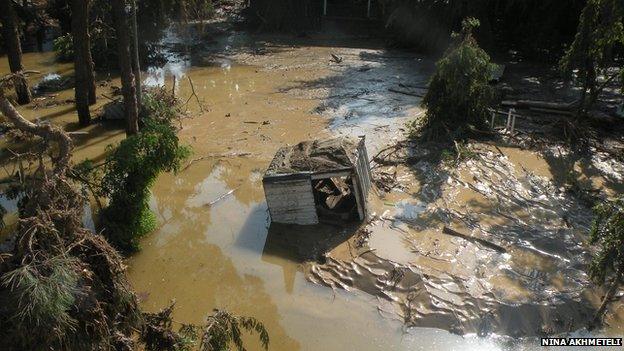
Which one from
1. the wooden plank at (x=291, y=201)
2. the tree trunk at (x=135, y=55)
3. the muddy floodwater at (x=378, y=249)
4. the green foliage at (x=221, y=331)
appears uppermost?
the tree trunk at (x=135, y=55)

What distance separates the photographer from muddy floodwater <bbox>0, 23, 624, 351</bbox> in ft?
21.4

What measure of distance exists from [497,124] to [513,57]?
28.0 ft

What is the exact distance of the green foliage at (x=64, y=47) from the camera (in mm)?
16266

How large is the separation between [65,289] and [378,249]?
4939mm

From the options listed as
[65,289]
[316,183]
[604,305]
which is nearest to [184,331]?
[65,289]

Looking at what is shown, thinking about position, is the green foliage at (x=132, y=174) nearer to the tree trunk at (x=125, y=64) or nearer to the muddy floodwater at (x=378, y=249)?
the muddy floodwater at (x=378, y=249)

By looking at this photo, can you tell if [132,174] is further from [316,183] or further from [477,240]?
[477,240]

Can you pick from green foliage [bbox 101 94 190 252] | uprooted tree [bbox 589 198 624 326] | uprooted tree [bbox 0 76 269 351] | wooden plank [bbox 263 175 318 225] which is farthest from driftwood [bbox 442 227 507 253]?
uprooted tree [bbox 0 76 269 351]

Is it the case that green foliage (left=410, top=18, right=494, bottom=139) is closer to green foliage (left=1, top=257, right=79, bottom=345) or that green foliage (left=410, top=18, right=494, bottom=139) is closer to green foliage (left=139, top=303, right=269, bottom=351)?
green foliage (left=139, top=303, right=269, bottom=351)

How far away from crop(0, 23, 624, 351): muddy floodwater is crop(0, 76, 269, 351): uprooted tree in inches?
79.0

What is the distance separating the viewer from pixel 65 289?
3.94m

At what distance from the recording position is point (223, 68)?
18.6 m

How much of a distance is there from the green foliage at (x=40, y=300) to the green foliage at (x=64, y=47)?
13.3 m

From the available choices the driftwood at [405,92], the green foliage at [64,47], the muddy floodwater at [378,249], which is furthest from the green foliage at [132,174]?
the green foliage at [64,47]
